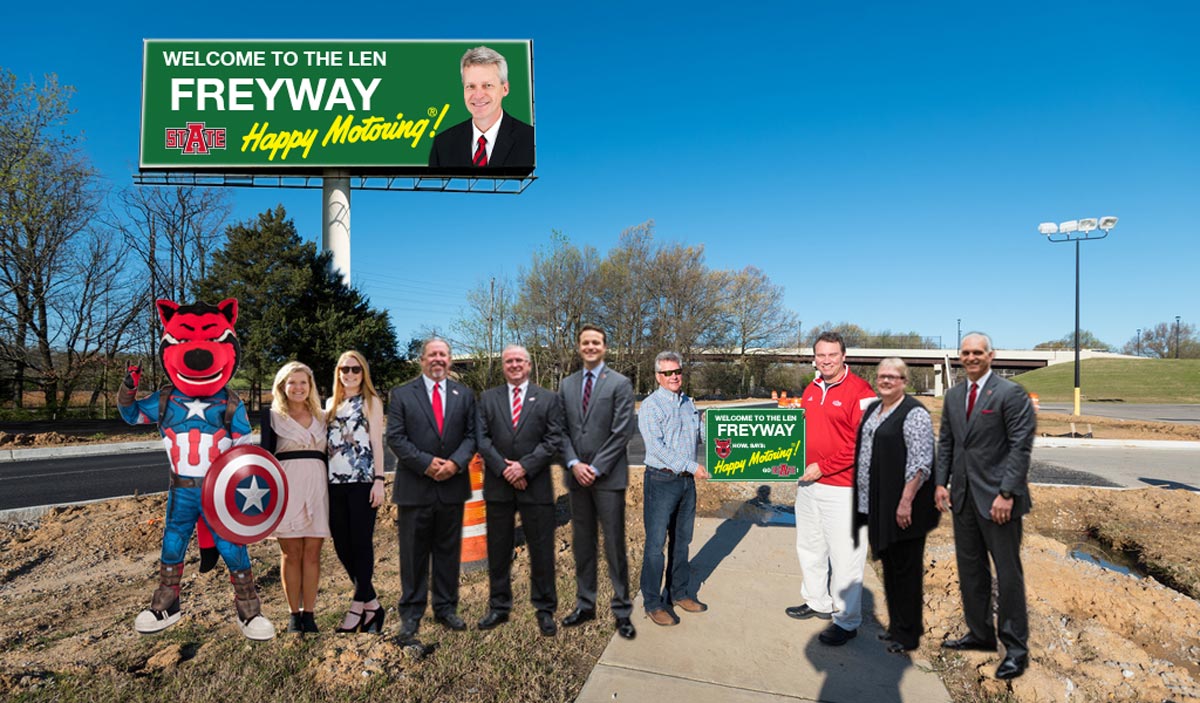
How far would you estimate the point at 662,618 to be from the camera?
4238mm

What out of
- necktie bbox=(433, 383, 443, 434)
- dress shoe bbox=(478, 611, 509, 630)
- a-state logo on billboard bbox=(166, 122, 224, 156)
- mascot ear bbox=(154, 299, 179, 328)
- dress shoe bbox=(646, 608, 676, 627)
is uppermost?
a-state logo on billboard bbox=(166, 122, 224, 156)

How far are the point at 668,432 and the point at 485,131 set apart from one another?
19.1m

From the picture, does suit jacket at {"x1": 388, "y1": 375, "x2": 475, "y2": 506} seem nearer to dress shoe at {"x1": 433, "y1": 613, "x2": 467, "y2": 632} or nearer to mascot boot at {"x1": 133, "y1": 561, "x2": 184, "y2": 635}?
dress shoe at {"x1": 433, "y1": 613, "x2": 467, "y2": 632}

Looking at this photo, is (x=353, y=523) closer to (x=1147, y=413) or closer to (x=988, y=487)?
(x=988, y=487)

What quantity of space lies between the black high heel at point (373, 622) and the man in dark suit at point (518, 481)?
654 mm

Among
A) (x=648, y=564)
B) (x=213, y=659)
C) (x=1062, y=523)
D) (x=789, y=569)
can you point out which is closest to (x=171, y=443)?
(x=213, y=659)

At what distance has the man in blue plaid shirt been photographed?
4383mm

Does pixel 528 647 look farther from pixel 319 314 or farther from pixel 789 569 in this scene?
pixel 319 314

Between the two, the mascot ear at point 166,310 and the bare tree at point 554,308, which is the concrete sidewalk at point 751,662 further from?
the bare tree at point 554,308

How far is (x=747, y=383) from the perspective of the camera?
51156 mm

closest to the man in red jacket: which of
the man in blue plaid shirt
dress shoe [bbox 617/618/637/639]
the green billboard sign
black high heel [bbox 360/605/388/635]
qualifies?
the man in blue plaid shirt

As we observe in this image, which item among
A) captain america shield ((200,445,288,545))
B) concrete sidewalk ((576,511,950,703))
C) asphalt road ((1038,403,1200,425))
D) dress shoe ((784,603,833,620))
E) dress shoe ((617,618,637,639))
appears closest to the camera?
captain america shield ((200,445,288,545))

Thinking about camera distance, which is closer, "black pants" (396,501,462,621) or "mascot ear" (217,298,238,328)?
"mascot ear" (217,298,238,328)

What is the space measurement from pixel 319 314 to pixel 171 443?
20.2 meters
